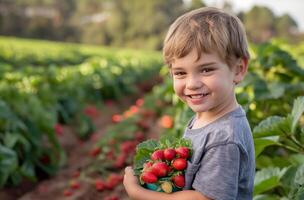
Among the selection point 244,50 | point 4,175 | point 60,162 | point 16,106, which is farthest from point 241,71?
point 60,162

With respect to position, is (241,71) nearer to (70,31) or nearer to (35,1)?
(70,31)

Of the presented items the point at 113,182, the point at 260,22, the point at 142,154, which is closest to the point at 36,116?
the point at 113,182

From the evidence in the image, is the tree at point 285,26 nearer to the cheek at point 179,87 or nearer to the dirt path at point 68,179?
the dirt path at point 68,179

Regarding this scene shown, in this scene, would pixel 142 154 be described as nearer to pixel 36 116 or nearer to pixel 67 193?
pixel 67 193

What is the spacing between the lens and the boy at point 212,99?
5.33 ft

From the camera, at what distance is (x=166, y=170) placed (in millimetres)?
1716

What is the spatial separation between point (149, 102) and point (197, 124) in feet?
26.1

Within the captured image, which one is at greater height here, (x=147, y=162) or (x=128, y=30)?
(x=147, y=162)

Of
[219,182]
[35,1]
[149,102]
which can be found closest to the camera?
[219,182]

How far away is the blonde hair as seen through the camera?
1657 mm

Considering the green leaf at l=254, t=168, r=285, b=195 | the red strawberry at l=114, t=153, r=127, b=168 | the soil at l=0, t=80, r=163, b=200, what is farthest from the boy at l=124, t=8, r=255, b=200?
the red strawberry at l=114, t=153, r=127, b=168

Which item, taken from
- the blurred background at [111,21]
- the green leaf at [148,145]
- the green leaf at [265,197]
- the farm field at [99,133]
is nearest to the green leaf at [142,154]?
the green leaf at [148,145]

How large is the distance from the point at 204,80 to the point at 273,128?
30.5 inches

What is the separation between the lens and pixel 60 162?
5.71 metres
